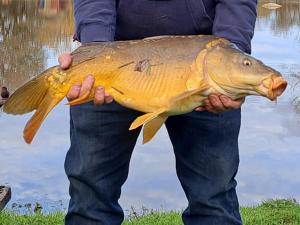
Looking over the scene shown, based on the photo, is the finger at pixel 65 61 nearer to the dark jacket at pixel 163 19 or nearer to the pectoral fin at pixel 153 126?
the dark jacket at pixel 163 19

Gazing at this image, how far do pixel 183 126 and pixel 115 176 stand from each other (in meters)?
0.41

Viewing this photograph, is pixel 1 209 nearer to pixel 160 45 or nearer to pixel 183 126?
pixel 183 126

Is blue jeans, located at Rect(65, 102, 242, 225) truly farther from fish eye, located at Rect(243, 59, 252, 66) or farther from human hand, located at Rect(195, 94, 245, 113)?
fish eye, located at Rect(243, 59, 252, 66)

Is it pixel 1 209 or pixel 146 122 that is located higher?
pixel 146 122

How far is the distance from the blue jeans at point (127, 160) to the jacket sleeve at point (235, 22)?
37 centimetres

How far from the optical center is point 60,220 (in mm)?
5109

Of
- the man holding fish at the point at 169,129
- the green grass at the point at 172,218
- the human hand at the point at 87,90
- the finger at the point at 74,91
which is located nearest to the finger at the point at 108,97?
the human hand at the point at 87,90

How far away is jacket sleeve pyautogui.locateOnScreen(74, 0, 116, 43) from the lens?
10.2 ft

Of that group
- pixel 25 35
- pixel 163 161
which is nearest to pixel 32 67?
pixel 25 35

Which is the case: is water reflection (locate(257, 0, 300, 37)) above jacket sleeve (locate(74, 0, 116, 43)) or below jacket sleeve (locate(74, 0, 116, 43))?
below

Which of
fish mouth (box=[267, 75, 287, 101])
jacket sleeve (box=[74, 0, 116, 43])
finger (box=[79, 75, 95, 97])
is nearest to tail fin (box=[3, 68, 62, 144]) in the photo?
finger (box=[79, 75, 95, 97])

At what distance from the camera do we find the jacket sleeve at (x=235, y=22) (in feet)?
10.1

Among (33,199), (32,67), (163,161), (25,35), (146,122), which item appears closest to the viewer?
(146,122)

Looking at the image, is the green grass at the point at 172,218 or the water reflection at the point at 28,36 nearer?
the green grass at the point at 172,218
